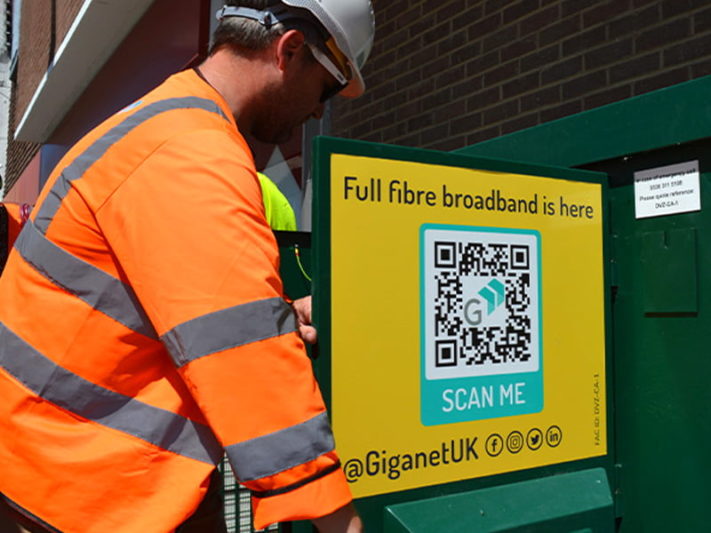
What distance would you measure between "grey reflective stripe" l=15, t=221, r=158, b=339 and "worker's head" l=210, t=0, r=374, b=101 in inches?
22.3

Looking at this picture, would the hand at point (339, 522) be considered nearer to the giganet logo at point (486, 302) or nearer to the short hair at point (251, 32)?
the giganet logo at point (486, 302)

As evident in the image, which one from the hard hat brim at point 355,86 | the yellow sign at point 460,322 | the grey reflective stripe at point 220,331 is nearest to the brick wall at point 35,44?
the hard hat brim at point 355,86

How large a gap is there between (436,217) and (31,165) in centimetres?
1662

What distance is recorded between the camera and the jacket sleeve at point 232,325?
1.17 metres

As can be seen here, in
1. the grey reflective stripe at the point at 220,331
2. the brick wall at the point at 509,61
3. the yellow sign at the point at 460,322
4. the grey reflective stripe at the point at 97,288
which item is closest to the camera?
the grey reflective stripe at the point at 220,331

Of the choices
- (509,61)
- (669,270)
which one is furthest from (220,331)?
(509,61)

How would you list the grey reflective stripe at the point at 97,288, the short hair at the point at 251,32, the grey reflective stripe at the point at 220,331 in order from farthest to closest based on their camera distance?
the short hair at the point at 251,32
the grey reflective stripe at the point at 97,288
the grey reflective stripe at the point at 220,331

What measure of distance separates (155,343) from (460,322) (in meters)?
0.77

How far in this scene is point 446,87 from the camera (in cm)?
446

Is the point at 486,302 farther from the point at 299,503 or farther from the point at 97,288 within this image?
the point at 97,288

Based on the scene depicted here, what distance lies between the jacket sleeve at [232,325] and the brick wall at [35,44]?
9.22m

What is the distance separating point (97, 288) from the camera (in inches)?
51.8

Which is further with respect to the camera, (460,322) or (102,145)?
(460,322)

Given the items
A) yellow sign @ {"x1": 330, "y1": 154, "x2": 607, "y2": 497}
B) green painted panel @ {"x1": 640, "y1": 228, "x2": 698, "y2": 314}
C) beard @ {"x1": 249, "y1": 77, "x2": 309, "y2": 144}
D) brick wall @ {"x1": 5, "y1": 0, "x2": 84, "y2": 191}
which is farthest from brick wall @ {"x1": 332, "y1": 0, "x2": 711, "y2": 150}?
brick wall @ {"x1": 5, "y1": 0, "x2": 84, "y2": 191}
